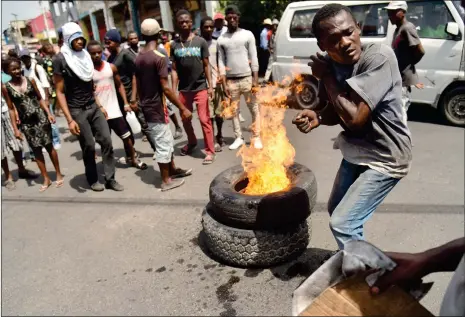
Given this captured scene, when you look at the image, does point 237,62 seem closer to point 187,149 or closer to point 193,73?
point 193,73

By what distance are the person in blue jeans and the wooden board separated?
1.03 meters

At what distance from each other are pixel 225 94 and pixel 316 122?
368 centimetres

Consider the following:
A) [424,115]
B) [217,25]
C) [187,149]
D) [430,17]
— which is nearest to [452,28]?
[430,17]

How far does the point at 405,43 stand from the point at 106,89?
170 inches

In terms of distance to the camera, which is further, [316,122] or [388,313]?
[316,122]

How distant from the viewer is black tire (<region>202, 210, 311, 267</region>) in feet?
10.0

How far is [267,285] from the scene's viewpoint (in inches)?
117

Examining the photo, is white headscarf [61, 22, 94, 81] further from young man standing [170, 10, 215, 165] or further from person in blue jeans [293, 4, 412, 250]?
person in blue jeans [293, 4, 412, 250]

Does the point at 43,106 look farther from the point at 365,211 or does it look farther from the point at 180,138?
the point at 365,211

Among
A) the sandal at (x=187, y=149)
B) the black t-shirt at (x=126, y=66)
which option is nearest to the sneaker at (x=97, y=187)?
the sandal at (x=187, y=149)

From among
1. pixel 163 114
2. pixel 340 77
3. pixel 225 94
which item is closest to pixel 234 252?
pixel 340 77

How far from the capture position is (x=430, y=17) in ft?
21.6

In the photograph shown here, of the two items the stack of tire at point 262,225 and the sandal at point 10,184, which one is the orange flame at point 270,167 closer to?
the stack of tire at point 262,225

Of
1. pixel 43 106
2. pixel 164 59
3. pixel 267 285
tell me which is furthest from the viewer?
pixel 43 106
